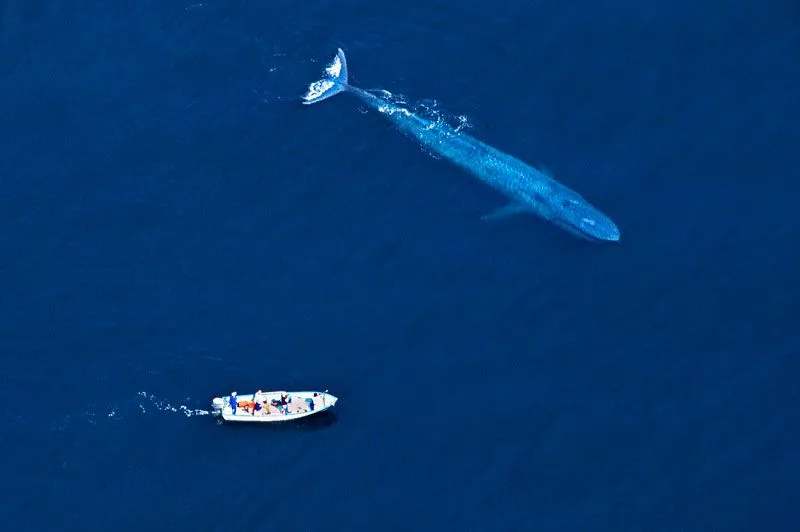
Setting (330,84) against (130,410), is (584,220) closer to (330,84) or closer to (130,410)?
(330,84)

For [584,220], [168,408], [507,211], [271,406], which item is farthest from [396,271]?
[168,408]

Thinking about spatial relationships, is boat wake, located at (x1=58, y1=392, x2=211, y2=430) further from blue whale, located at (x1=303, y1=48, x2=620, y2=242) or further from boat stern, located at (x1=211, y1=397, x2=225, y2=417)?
blue whale, located at (x1=303, y1=48, x2=620, y2=242)

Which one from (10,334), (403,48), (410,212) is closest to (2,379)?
(10,334)

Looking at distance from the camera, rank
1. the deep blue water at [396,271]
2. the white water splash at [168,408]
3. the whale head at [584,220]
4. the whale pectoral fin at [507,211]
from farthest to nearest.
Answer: the whale pectoral fin at [507,211], the whale head at [584,220], the white water splash at [168,408], the deep blue water at [396,271]

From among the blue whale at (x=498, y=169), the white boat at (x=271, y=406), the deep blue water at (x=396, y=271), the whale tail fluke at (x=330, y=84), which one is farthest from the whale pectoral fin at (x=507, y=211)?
the white boat at (x=271, y=406)

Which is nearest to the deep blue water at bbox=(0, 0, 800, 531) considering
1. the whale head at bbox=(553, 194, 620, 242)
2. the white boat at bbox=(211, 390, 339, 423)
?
the whale head at bbox=(553, 194, 620, 242)

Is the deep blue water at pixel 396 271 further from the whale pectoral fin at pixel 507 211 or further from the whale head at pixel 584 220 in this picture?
the whale head at pixel 584 220
